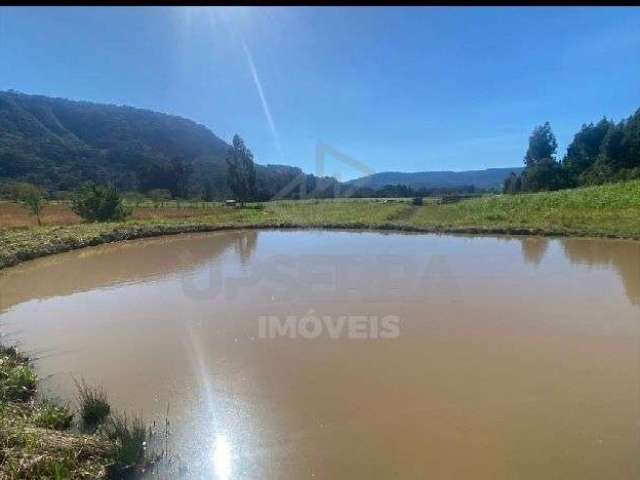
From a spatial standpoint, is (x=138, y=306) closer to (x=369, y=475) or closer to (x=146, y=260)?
(x=146, y=260)

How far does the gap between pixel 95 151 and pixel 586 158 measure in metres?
57.9

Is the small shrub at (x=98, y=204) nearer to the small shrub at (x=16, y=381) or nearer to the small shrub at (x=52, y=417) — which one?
the small shrub at (x=16, y=381)

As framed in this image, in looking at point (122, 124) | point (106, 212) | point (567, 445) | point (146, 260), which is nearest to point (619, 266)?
point (567, 445)

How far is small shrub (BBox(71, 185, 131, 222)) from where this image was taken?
1653 centimetres

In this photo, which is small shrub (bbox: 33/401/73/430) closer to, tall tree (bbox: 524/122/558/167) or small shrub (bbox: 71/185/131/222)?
small shrub (bbox: 71/185/131/222)

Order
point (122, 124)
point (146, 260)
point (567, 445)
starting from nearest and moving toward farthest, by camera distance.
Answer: point (567, 445) < point (146, 260) < point (122, 124)

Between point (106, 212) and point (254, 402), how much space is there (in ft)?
53.6

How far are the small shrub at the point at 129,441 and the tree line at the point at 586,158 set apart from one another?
31.6 meters

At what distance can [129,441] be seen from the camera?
2.48 meters

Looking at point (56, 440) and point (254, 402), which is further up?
point (56, 440)

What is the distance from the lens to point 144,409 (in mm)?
3133

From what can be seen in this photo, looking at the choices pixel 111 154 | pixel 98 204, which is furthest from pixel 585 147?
pixel 111 154

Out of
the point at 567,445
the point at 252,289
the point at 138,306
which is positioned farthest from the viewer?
the point at 252,289
